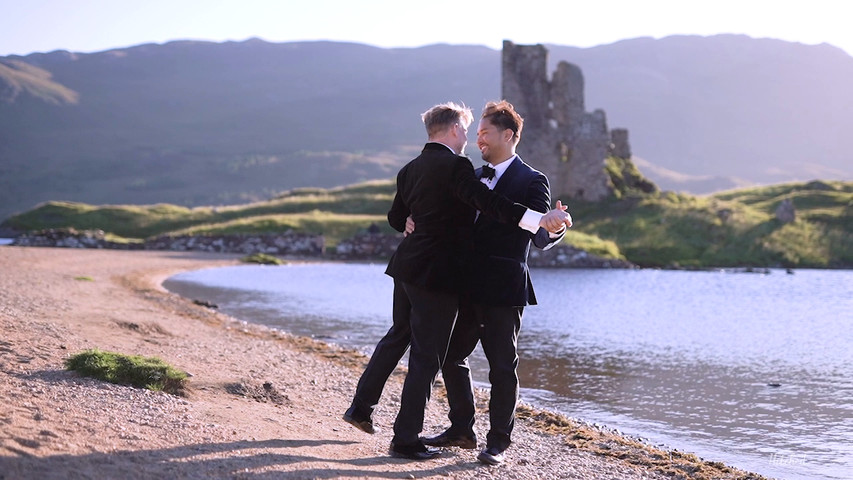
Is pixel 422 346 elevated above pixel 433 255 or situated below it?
below

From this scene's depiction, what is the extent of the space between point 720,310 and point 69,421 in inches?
760

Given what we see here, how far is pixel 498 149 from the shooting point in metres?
7.92

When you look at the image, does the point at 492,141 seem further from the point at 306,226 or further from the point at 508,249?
the point at 306,226

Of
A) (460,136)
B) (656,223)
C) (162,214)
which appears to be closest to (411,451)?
(460,136)

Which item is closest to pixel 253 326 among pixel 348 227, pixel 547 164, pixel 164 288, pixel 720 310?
pixel 164 288

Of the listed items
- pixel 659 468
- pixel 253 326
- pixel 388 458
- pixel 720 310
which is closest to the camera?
pixel 388 458

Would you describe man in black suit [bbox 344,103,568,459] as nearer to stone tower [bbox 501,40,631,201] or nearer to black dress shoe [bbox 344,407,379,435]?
black dress shoe [bbox 344,407,379,435]

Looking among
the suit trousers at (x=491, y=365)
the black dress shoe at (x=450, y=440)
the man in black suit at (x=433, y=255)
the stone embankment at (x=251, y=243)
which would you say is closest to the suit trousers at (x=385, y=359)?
the man in black suit at (x=433, y=255)

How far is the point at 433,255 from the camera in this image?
754 cm

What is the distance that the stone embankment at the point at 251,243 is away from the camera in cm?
4241

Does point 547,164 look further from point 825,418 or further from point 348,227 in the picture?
point 825,418

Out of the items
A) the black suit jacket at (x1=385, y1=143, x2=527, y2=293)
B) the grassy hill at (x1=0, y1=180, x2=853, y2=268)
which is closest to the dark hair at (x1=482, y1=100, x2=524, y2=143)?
the black suit jacket at (x1=385, y1=143, x2=527, y2=293)

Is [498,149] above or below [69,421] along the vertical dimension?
above

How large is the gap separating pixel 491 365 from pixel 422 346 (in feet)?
2.01
